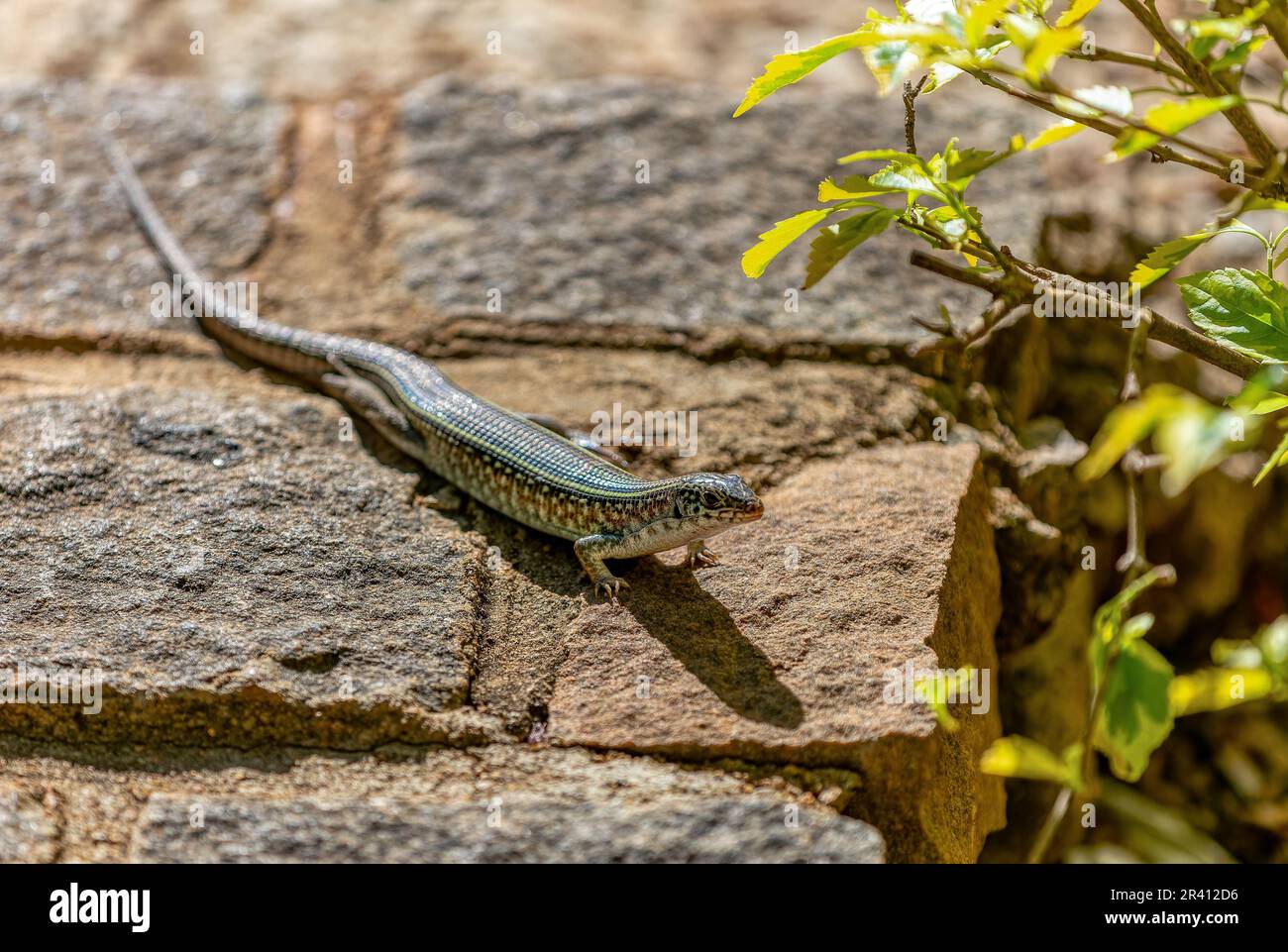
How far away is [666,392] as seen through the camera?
5.32m

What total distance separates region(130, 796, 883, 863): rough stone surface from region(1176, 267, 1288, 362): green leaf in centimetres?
164

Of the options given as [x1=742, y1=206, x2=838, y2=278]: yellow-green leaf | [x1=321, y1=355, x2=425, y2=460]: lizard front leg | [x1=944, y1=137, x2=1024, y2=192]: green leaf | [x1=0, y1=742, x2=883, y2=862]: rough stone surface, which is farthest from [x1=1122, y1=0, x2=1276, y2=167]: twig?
[x1=321, y1=355, x2=425, y2=460]: lizard front leg

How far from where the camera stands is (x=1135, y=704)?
227cm

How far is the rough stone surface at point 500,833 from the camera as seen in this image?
3.19 m

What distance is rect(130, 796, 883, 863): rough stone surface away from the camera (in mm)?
3189

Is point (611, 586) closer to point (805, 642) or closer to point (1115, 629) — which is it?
point (805, 642)

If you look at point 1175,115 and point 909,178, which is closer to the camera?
point 1175,115

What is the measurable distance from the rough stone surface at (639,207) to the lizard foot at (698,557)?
4.74 ft

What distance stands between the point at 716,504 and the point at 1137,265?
165 centimetres

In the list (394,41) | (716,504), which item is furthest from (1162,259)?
(394,41)

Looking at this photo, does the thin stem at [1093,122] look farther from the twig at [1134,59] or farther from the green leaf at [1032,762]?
the green leaf at [1032,762]
